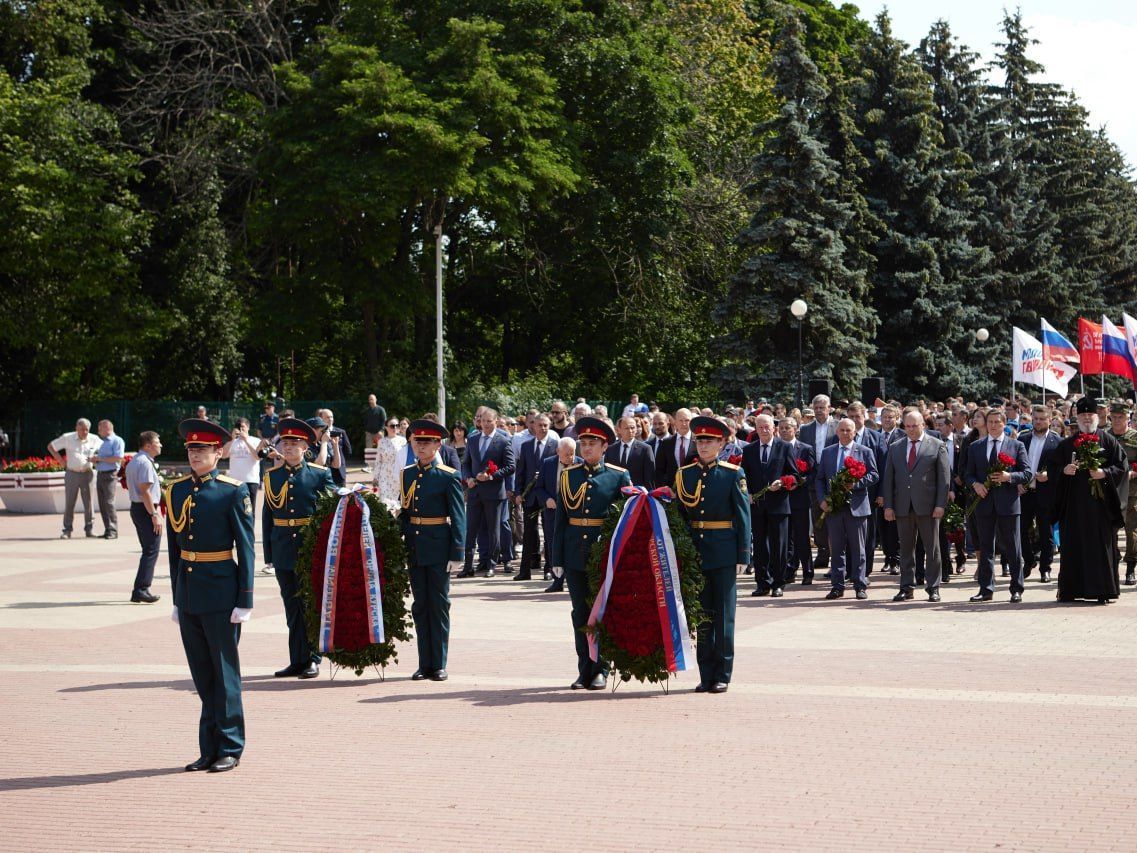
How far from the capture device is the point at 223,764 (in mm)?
8039

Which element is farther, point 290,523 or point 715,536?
point 290,523

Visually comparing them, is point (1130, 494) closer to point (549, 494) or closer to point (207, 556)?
point (549, 494)

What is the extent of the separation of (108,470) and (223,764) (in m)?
16.2

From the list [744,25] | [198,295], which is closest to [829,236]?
[744,25]

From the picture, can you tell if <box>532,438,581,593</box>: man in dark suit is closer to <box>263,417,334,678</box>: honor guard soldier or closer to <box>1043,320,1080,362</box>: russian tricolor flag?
<box>263,417,334,678</box>: honor guard soldier

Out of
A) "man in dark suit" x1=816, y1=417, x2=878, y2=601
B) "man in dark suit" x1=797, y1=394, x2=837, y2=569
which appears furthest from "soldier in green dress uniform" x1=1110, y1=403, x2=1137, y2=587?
"man in dark suit" x1=797, y1=394, x2=837, y2=569

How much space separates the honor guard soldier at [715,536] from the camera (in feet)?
33.7

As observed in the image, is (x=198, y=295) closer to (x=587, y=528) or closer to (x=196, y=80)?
(x=196, y=80)

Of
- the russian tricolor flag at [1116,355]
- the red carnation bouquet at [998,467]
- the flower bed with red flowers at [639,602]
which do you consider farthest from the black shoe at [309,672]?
the russian tricolor flag at [1116,355]

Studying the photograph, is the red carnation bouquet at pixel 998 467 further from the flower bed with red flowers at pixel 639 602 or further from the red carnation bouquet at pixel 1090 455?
the flower bed with red flowers at pixel 639 602

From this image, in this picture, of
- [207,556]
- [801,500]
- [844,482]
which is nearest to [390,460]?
[801,500]

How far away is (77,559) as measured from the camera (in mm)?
20609

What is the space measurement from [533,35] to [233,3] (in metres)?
9.56

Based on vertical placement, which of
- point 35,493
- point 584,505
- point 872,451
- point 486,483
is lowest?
point 584,505
